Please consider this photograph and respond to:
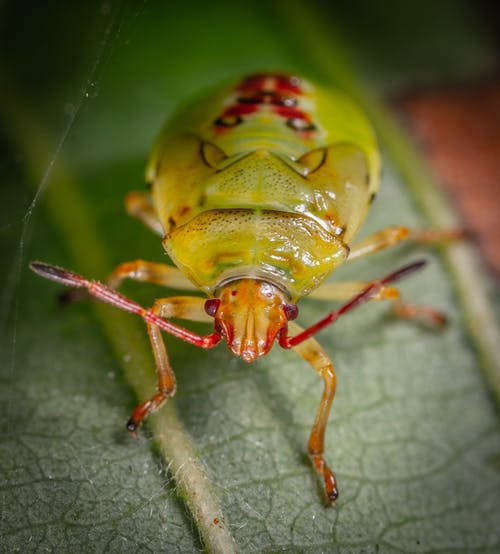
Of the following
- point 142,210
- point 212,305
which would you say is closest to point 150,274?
point 142,210

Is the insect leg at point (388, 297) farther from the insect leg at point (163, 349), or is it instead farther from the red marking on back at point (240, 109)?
the red marking on back at point (240, 109)

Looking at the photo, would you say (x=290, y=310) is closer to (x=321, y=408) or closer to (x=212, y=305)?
(x=212, y=305)

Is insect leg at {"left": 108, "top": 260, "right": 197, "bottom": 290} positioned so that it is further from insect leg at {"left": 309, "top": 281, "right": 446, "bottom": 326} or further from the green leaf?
insect leg at {"left": 309, "top": 281, "right": 446, "bottom": 326}

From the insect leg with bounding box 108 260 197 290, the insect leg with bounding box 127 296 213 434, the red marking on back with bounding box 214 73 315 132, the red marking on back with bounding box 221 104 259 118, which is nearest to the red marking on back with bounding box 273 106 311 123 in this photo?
the red marking on back with bounding box 214 73 315 132

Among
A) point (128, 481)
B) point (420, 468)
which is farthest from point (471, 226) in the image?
point (128, 481)

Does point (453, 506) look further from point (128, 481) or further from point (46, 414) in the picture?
point (46, 414)
